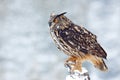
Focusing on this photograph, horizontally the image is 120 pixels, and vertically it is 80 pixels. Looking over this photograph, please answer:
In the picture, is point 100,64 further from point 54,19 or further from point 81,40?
point 54,19

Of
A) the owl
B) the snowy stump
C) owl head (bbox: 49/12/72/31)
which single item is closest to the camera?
the snowy stump

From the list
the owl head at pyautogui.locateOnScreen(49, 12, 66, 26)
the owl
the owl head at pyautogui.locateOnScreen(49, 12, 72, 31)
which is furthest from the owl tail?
the owl head at pyautogui.locateOnScreen(49, 12, 66, 26)

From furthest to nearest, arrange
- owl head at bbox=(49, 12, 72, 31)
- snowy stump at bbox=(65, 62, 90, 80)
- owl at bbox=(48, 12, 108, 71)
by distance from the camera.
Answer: owl head at bbox=(49, 12, 72, 31), owl at bbox=(48, 12, 108, 71), snowy stump at bbox=(65, 62, 90, 80)

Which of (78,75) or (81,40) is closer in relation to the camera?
(78,75)

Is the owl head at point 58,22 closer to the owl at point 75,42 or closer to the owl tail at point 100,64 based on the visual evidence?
the owl at point 75,42

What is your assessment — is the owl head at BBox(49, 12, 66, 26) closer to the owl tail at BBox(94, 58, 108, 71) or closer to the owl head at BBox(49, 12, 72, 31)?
the owl head at BBox(49, 12, 72, 31)

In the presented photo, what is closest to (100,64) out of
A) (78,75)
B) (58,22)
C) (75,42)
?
(78,75)

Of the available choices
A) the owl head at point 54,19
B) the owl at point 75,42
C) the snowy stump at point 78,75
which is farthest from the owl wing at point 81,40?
the snowy stump at point 78,75

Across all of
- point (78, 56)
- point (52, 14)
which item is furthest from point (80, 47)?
point (52, 14)
